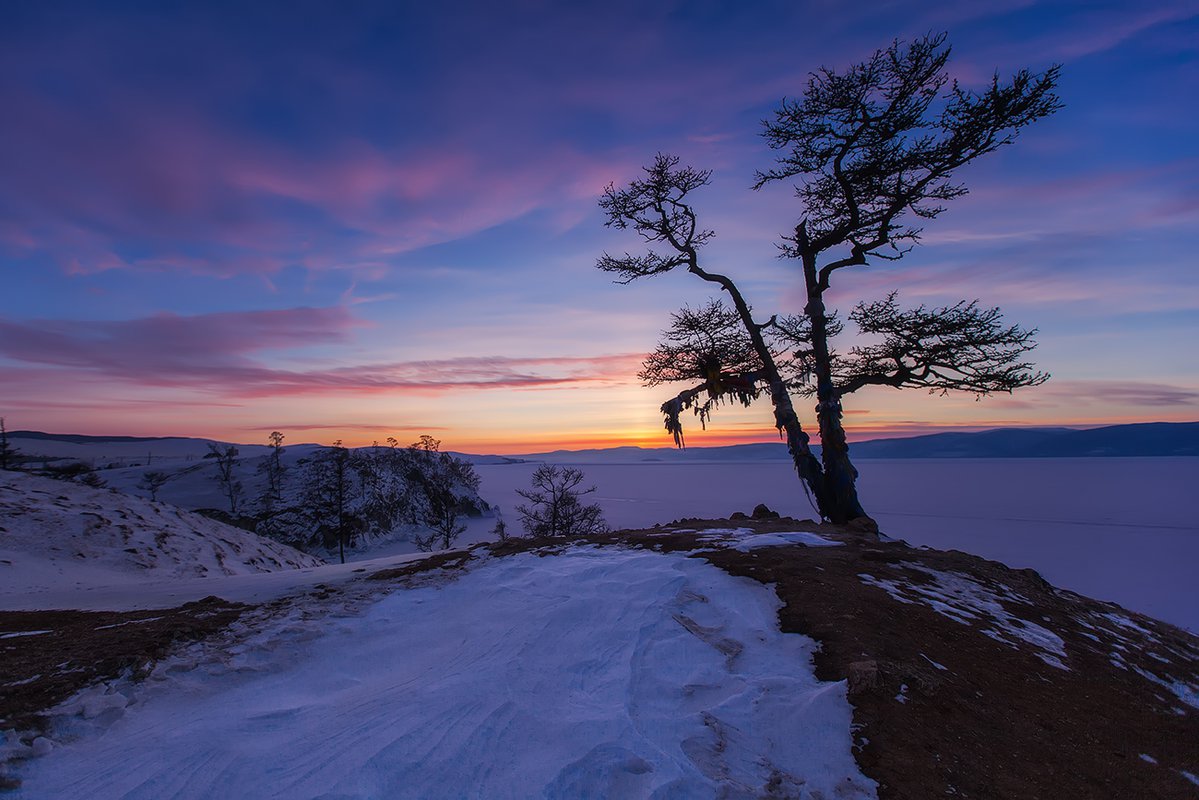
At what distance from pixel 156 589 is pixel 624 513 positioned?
45786mm

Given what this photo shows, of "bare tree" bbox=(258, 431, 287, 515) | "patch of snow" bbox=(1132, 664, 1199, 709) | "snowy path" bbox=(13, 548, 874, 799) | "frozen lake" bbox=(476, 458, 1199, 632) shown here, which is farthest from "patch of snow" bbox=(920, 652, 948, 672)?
"bare tree" bbox=(258, 431, 287, 515)

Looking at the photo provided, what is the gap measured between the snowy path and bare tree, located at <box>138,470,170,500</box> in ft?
139

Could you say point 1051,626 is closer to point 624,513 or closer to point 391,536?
point 391,536

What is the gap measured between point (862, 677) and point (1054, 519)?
179 ft

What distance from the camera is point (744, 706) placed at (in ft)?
11.8

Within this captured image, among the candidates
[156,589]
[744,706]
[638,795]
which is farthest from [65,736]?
[156,589]

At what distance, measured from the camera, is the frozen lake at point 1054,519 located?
993 inches

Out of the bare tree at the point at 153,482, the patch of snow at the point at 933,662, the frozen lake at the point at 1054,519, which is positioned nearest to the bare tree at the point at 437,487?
the frozen lake at the point at 1054,519

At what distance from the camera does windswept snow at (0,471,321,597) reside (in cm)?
1067

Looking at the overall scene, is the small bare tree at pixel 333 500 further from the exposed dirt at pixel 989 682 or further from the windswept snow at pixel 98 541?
the exposed dirt at pixel 989 682

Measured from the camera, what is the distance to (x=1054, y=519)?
4400cm

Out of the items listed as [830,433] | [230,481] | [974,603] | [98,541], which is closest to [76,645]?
[974,603]

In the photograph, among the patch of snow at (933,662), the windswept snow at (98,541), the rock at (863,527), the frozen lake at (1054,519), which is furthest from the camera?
the frozen lake at (1054,519)

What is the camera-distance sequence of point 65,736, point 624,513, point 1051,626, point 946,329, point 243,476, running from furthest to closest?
point 624,513
point 243,476
point 946,329
point 1051,626
point 65,736
